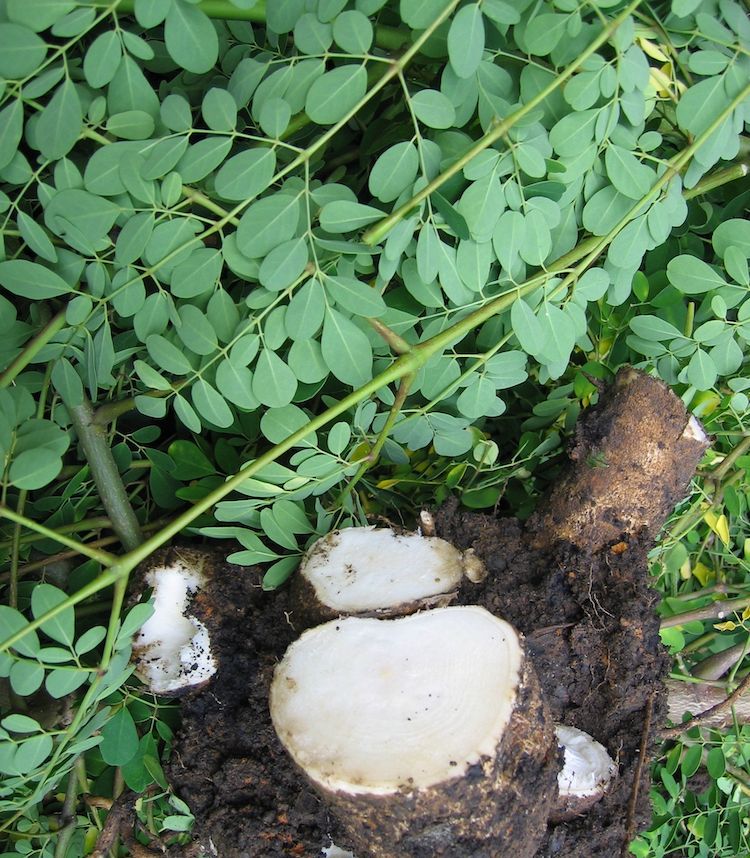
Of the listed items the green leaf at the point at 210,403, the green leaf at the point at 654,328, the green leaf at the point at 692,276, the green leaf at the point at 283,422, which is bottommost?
the green leaf at the point at 654,328

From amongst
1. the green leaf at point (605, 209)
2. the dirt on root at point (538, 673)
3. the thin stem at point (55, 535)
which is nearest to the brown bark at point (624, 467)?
the dirt on root at point (538, 673)

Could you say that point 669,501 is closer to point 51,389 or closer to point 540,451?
point 540,451

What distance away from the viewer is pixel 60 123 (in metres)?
1.04

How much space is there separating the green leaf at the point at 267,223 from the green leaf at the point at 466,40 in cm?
27

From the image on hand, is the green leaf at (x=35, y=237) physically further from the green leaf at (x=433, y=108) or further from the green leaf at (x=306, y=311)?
the green leaf at (x=433, y=108)

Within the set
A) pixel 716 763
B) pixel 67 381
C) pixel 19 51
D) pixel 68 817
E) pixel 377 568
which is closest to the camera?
pixel 19 51

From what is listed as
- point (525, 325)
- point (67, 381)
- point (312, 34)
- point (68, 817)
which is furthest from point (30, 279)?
point (68, 817)

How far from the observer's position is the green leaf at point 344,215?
1.08m

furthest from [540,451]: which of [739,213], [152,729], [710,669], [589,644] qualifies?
[152,729]

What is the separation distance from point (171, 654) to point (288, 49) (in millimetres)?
995

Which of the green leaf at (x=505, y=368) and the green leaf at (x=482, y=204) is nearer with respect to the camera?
the green leaf at (x=482, y=204)

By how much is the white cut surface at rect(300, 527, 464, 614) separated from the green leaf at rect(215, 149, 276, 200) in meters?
0.58

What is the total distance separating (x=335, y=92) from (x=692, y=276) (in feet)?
2.25

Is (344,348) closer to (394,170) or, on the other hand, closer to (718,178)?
(394,170)
